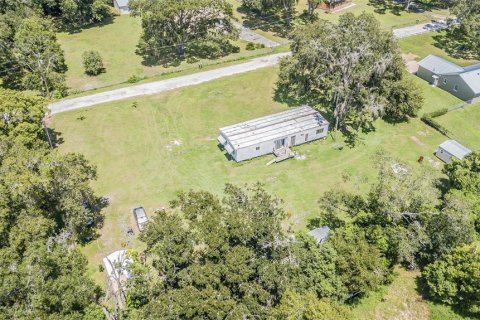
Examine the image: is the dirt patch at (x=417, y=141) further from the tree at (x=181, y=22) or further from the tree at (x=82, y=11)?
the tree at (x=82, y=11)

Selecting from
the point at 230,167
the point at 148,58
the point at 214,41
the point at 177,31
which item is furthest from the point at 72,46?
the point at 230,167

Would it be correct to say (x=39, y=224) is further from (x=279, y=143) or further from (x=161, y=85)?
(x=161, y=85)

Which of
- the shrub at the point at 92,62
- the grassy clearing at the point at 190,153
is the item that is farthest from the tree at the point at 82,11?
the grassy clearing at the point at 190,153

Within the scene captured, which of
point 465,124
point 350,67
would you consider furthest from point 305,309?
point 465,124

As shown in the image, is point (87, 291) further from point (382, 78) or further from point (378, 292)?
point (382, 78)

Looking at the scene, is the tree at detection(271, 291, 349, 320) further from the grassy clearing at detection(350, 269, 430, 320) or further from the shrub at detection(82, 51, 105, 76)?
the shrub at detection(82, 51, 105, 76)
